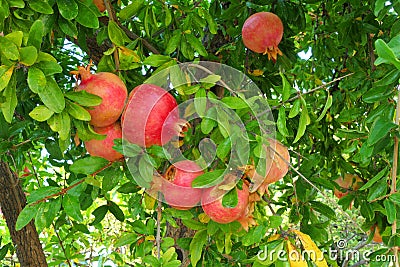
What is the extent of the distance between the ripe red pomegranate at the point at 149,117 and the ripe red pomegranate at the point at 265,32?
67cm

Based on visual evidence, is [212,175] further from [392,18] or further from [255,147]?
[392,18]

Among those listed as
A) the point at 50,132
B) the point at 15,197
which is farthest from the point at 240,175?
the point at 15,197

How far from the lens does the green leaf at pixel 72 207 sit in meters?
0.85

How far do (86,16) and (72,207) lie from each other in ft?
1.09

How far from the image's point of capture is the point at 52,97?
29.4 inches

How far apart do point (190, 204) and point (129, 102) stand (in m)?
0.22

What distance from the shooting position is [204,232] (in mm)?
1040

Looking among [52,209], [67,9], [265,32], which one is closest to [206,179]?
[52,209]

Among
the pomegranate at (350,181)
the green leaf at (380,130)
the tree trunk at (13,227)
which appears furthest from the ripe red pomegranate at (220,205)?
the tree trunk at (13,227)

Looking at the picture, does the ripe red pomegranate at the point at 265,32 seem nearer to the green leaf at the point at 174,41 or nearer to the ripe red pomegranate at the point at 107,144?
the green leaf at the point at 174,41

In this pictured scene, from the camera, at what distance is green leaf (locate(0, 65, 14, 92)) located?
2.34ft

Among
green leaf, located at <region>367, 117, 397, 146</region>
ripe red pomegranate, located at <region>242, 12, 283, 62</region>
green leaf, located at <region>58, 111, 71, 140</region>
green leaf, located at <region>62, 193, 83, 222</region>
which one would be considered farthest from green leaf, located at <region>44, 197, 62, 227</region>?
ripe red pomegranate, located at <region>242, 12, 283, 62</region>

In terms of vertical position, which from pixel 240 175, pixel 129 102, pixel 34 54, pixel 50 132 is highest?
pixel 34 54

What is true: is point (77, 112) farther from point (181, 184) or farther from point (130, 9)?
point (130, 9)
